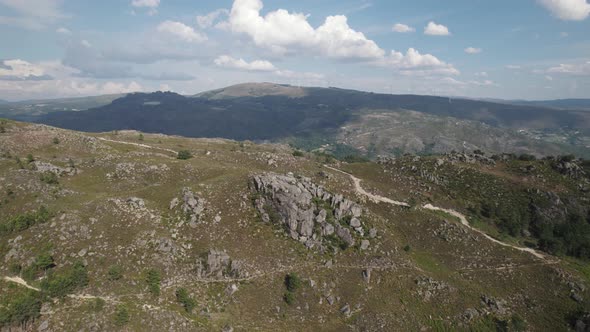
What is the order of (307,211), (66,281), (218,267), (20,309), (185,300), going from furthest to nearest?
(307,211) → (218,267) → (185,300) → (66,281) → (20,309)

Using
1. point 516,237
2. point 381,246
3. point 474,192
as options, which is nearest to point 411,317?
point 381,246

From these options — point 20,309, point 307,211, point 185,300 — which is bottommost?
point 185,300

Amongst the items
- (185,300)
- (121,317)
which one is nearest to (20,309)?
(121,317)

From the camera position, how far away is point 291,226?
75.9 meters

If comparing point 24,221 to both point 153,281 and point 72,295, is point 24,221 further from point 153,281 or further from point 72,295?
point 153,281

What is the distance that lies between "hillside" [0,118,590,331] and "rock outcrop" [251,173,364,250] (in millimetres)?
348

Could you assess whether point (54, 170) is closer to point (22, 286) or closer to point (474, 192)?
point (22, 286)

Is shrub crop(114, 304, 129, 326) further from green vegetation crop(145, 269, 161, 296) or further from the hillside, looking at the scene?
green vegetation crop(145, 269, 161, 296)

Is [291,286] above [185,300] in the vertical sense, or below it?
below

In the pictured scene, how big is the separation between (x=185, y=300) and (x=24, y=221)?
125 ft

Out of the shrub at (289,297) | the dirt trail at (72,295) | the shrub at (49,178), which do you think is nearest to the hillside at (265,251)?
the shrub at (289,297)

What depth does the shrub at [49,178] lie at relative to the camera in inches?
3093

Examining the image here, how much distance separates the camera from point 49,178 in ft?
260

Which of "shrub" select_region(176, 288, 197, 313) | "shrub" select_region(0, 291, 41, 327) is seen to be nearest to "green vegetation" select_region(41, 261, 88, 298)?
"shrub" select_region(0, 291, 41, 327)
